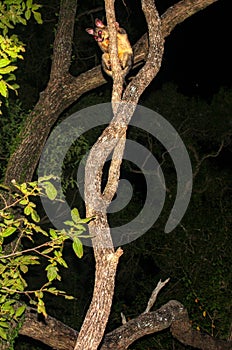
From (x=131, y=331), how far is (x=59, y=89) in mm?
2217

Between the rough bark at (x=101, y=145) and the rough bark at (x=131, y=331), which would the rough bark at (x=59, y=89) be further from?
the rough bark at (x=131, y=331)

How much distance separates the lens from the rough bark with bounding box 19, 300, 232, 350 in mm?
5168

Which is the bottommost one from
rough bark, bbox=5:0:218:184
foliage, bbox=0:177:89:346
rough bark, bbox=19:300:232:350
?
rough bark, bbox=19:300:232:350

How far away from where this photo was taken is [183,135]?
34.3 ft

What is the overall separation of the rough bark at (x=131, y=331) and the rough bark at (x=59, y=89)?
4.07 ft

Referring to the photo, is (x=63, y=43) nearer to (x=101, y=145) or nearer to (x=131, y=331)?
(x=131, y=331)

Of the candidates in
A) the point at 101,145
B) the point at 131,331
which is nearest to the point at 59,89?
the point at 131,331

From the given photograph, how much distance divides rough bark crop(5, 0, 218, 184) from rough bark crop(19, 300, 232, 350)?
124 cm

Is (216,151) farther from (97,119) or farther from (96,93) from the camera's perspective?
(97,119)

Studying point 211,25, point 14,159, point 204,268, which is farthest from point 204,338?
point 211,25

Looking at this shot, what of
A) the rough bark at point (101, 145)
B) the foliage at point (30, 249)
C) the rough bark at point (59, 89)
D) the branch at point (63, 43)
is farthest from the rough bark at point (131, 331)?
the branch at point (63, 43)

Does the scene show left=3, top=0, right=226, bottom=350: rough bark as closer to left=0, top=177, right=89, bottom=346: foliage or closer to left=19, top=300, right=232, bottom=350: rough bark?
left=19, top=300, right=232, bottom=350: rough bark

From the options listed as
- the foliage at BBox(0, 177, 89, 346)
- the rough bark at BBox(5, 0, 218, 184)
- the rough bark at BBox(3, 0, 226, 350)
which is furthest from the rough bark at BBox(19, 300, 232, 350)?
the foliage at BBox(0, 177, 89, 346)

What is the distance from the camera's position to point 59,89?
5781 mm
